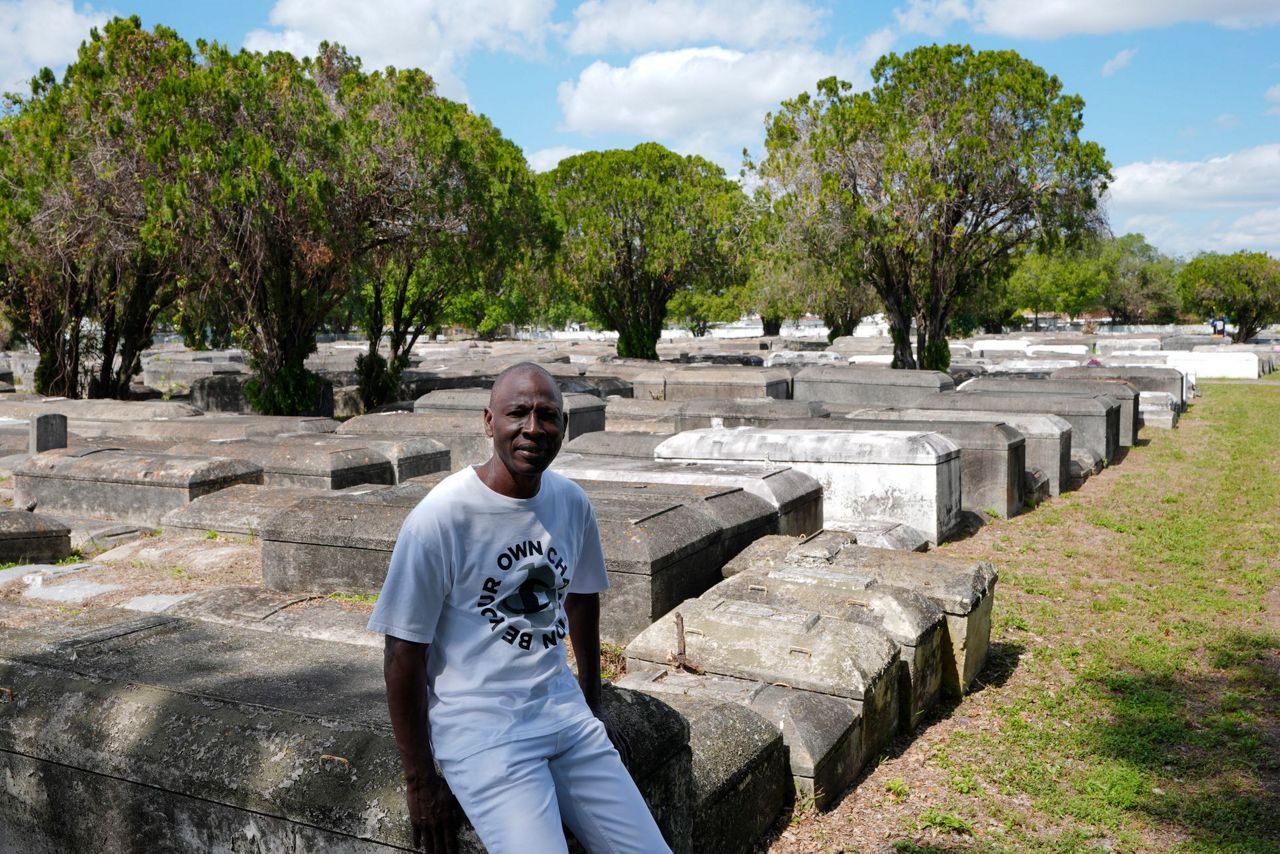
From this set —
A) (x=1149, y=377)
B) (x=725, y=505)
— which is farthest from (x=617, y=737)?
(x=1149, y=377)

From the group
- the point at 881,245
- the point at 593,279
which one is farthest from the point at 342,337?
the point at 881,245

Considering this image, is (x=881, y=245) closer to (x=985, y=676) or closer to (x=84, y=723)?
(x=985, y=676)

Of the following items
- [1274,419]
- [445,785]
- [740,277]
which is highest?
[740,277]

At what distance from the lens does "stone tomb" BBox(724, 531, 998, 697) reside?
5410 millimetres

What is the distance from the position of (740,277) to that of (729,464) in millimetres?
22622

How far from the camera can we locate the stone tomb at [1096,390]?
A: 1484 centimetres

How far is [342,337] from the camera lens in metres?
67.6

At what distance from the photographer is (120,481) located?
29.2 ft

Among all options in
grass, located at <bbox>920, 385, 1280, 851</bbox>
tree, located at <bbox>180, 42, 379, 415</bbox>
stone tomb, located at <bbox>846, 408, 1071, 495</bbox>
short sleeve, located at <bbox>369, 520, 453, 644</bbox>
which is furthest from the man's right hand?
tree, located at <bbox>180, 42, 379, 415</bbox>

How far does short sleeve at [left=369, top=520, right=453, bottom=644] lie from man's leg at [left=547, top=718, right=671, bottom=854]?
39 cm

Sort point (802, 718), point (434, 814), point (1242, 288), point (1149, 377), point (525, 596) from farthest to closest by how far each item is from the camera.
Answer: point (1242, 288) < point (1149, 377) < point (802, 718) < point (525, 596) < point (434, 814)

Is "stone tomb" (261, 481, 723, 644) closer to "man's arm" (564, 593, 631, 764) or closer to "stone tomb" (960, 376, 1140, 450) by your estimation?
"man's arm" (564, 593, 631, 764)

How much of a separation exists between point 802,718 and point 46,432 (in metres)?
9.45

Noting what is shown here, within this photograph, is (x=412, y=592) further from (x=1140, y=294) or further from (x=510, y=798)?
(x=1140, y=294)
